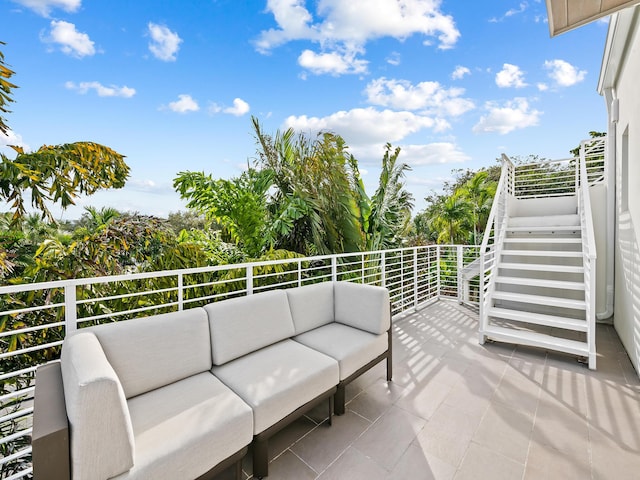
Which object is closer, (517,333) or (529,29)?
(517,333)

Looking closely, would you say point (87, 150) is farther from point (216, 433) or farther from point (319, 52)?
point (319, 52)

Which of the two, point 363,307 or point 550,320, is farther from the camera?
point 550,320

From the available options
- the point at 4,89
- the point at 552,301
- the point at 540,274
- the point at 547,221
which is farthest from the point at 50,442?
the point at 547,221

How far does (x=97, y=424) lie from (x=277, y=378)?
1023 millimetres

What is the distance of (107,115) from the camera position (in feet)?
22.4

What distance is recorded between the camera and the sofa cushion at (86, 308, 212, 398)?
1.72 meters

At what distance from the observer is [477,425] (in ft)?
7.27

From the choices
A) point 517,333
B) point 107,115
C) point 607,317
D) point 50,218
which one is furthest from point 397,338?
point 107,115

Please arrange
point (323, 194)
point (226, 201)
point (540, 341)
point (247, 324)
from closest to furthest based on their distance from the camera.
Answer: point (247, 324) < point (540, 341) < point (226, 201) < point (323, 194)

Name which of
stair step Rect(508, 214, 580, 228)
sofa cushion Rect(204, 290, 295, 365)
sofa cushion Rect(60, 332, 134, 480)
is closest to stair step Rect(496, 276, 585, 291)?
stair step Rect(508, 214, 580, 228)

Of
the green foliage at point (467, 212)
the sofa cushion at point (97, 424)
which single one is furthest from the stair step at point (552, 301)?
the green foliage at point (467, 212)

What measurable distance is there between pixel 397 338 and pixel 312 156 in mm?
3643

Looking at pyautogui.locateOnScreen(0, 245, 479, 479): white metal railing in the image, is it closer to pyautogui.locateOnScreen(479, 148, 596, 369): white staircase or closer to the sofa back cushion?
the sofa back cushion

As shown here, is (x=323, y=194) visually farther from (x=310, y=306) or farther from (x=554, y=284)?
(x=554, y=284)
